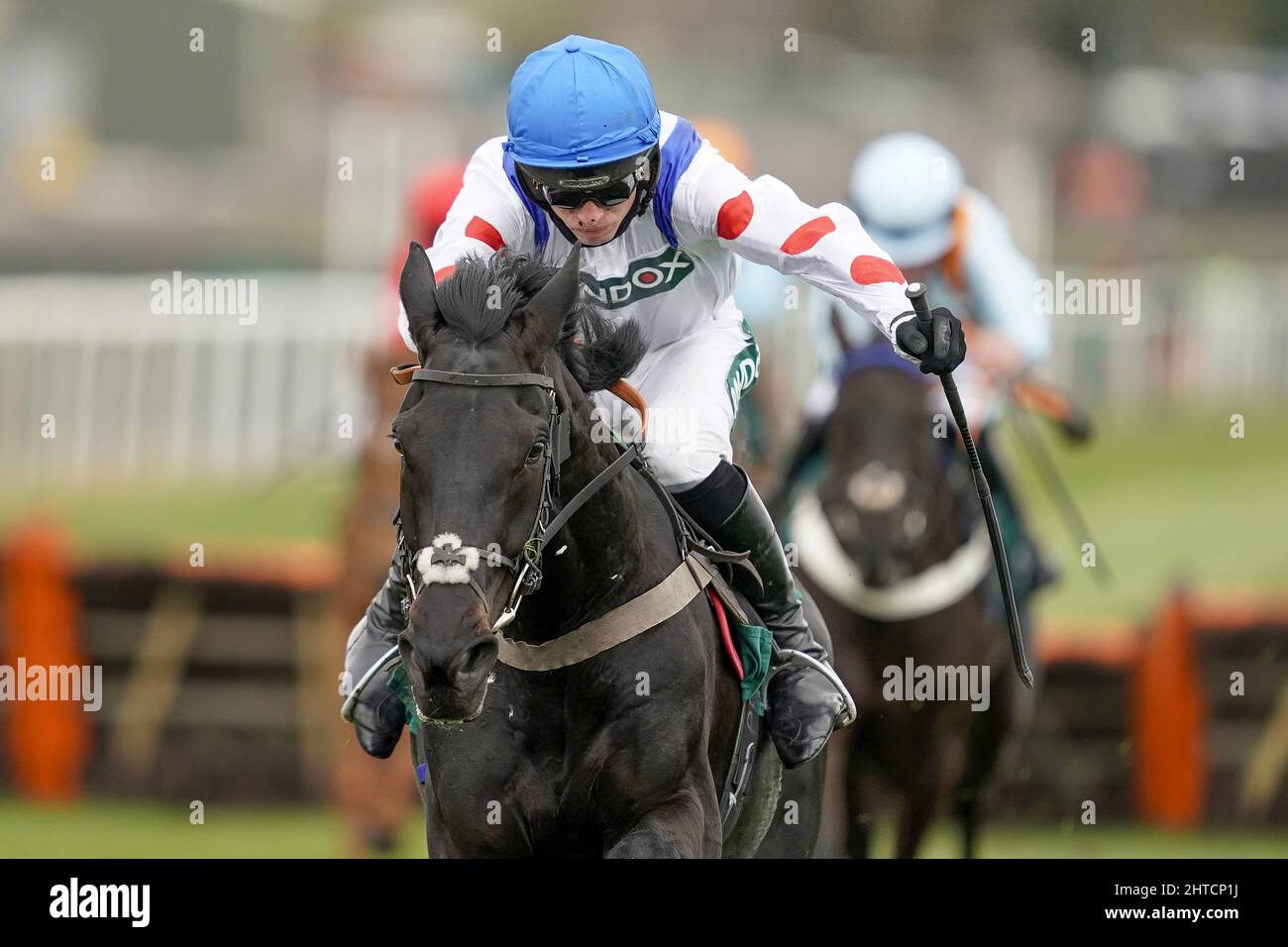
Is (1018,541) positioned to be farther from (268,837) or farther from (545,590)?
(545,590)

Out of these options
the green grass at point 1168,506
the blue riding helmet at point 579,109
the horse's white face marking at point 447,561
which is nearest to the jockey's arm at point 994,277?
the blue riding helmet at point 579,109

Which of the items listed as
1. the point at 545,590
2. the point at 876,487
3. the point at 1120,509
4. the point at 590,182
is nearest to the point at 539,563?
the point at 545,590

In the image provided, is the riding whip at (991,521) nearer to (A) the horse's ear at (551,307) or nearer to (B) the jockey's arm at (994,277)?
(A) the horse's ear at (551,307)

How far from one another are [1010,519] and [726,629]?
12.3 ft

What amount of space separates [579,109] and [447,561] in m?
1.26

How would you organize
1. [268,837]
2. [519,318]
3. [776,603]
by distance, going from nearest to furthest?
[519,318]
[776,603]
[268,837]

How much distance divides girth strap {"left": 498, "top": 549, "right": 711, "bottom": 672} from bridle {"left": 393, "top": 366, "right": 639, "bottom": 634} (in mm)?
189

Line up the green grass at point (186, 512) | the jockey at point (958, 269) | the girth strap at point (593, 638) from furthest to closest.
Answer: the green grass at point (186, 512) < the jockey at point (958, 269) < the girth strap at point (593, 638)

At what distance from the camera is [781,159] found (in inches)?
989

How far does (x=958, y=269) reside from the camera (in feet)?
28.5

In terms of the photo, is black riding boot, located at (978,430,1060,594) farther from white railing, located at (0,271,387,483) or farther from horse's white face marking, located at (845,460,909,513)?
white railing, located at (0,271,387,483)

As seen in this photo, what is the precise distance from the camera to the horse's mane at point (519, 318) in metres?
4.07

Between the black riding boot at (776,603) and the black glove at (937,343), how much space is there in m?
0.60

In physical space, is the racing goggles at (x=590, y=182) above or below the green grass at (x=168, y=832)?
above
